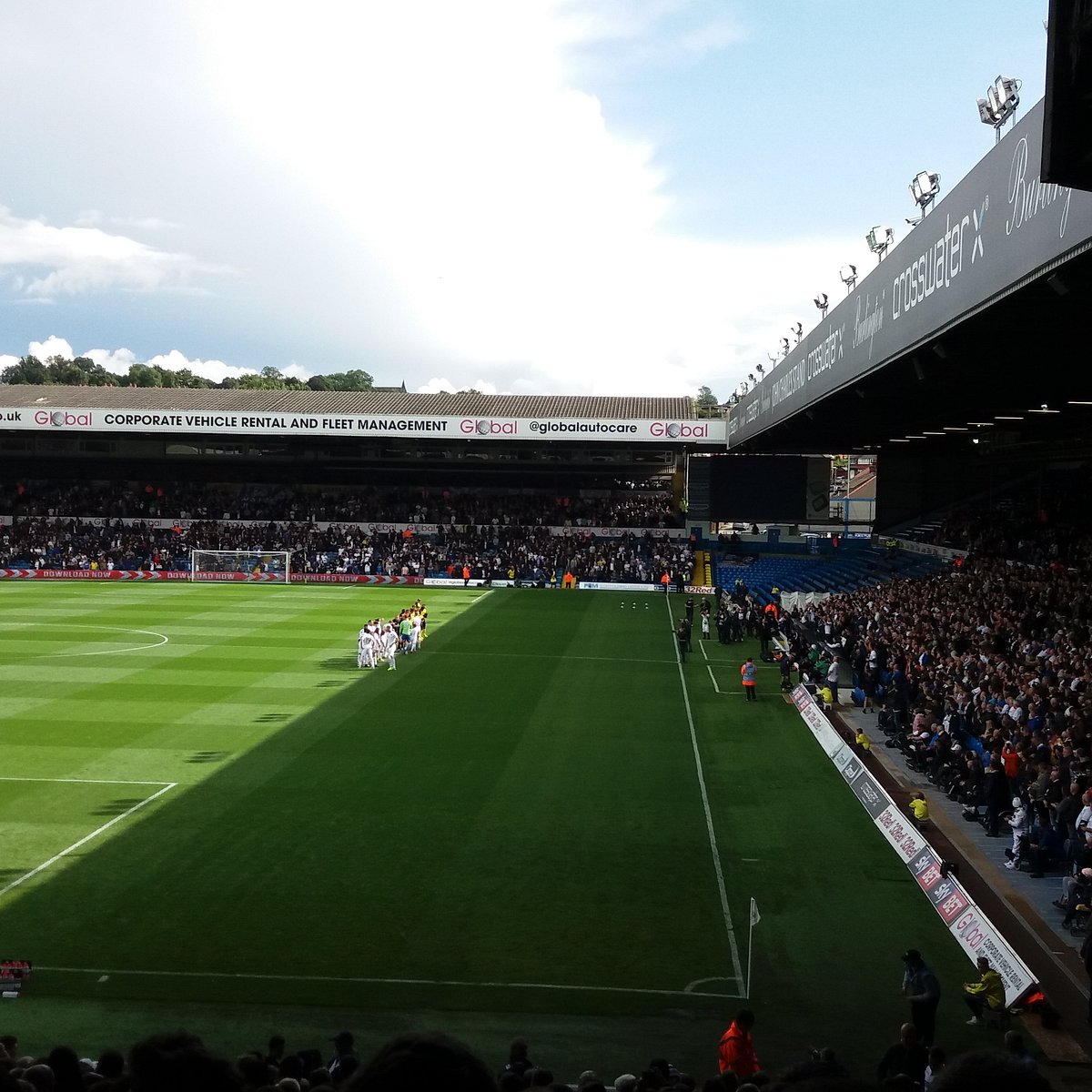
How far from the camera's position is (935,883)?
14.0 meters

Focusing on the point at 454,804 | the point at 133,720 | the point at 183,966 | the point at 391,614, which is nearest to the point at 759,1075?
the point at 183,966

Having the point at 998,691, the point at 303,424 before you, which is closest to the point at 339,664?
the point at 998,691

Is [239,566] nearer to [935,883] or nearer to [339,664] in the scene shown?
[339,664]

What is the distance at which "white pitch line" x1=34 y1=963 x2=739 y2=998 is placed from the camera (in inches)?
466

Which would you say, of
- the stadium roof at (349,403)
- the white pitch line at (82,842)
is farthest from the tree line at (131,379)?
the white pitch line at (82,842)

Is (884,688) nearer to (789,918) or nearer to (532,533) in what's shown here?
(789,918)

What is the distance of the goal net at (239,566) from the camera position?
6025 centimetres

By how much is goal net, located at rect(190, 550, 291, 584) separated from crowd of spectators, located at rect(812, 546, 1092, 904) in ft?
114

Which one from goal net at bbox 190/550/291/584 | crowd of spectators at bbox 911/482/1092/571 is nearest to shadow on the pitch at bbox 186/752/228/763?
crowd of spectators at bbox 911/482/1092/571

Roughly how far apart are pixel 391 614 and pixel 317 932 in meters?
32.8

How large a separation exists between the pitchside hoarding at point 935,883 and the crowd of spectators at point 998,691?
4.91ft

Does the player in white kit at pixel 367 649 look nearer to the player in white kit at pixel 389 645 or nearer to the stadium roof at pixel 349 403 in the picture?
the player in white kit at pixel 389 645

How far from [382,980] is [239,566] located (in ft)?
168

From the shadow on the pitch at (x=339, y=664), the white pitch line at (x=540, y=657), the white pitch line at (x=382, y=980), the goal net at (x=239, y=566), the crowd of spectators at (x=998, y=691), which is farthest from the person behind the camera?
the goal net at (x=239, y=566)
